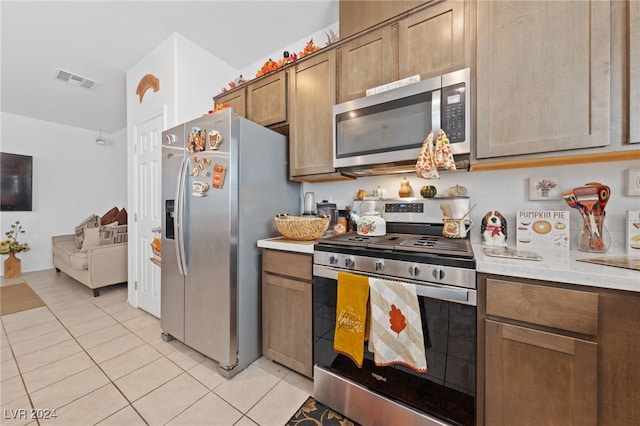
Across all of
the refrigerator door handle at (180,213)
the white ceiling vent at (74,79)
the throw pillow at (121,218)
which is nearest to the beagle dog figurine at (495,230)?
the refrigerator door handle at (180,213)

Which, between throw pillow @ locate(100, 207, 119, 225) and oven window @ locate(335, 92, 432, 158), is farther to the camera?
throw pillow @ locate(100, 207, 119, 225)

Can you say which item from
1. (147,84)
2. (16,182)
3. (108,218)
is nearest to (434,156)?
(147,84)

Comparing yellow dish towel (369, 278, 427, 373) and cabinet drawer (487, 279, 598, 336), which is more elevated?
cabinet drawer (487, 279, 598, 336)

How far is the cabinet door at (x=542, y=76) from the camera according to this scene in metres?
1.00

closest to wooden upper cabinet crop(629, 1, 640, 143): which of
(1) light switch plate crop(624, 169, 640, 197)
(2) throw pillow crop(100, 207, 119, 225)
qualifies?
(1) light switch plate crop(624, 169, 640, 197)

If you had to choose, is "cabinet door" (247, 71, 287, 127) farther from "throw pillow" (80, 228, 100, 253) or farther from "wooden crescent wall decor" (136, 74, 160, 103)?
"throw pillow" (80, 228, 100, 253)

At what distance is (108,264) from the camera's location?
3.14 m

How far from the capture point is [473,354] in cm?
96

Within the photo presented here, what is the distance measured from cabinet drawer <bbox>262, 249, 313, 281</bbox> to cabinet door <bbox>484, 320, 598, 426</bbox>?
90 cm

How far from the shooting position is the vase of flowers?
3.84 m

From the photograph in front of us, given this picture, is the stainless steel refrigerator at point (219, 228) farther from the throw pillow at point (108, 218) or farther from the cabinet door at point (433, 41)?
the throw pillow at point (108, 218)

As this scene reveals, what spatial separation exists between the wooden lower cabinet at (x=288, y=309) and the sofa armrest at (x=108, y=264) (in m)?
2.83

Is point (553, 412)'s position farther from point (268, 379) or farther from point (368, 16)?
point (368, 16)

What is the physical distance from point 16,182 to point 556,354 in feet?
22.8
